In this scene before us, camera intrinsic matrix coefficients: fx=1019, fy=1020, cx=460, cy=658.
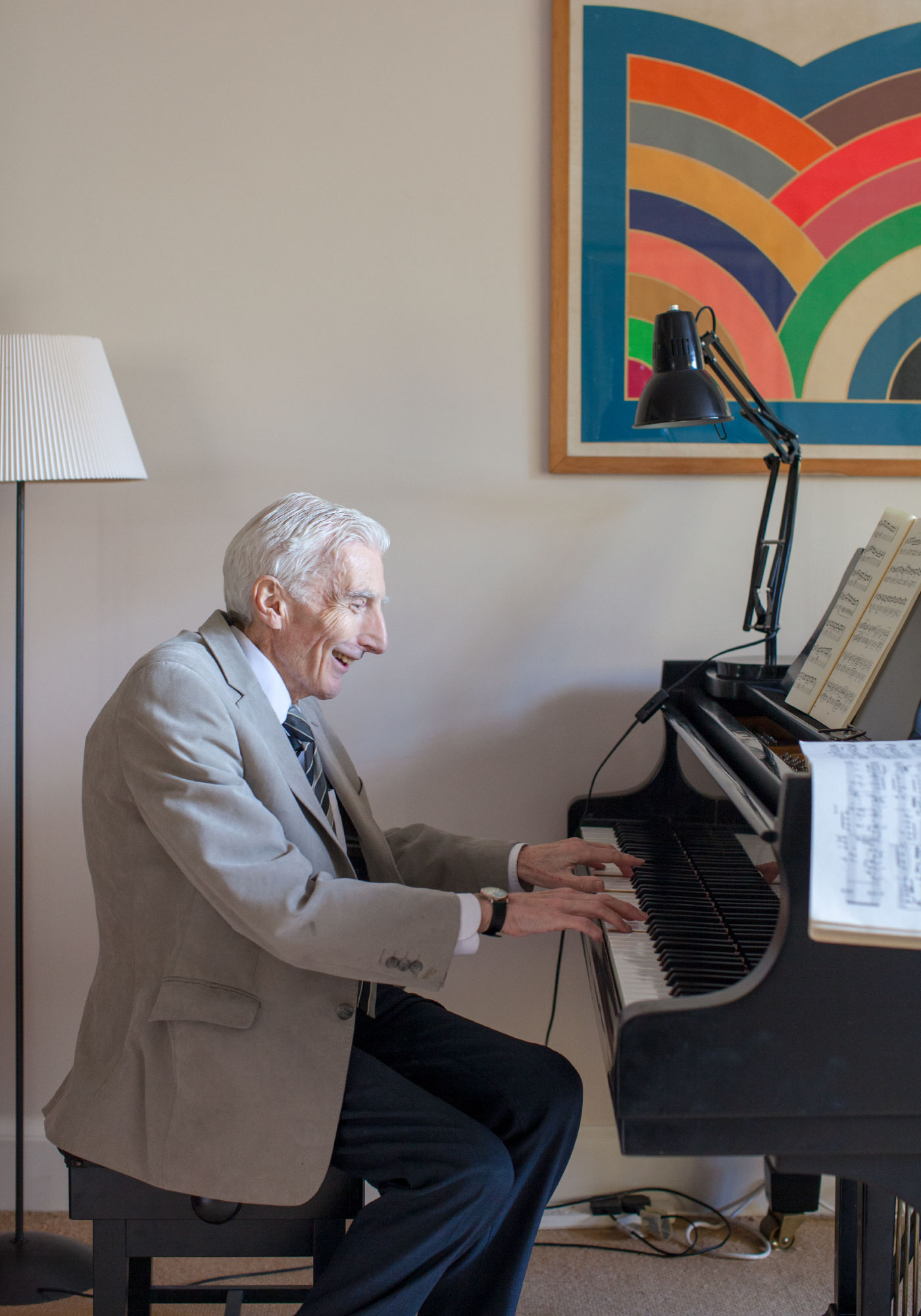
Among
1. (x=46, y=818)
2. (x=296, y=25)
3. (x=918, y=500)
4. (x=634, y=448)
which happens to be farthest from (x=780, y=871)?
(x=296, y=25)

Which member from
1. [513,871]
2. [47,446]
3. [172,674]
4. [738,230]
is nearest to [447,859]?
[513,871]

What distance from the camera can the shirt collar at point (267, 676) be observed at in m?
1.61

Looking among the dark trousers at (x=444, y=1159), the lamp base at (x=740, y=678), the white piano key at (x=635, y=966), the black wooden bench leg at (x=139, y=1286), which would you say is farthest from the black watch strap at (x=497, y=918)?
the black wooden bench leg at (x=139, y=1286)

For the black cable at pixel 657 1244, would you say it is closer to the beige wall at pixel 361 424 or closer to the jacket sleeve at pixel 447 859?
the beige wall at pixel 361 424

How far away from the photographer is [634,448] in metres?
2.14

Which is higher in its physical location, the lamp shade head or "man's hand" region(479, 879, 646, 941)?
the lamp shade head

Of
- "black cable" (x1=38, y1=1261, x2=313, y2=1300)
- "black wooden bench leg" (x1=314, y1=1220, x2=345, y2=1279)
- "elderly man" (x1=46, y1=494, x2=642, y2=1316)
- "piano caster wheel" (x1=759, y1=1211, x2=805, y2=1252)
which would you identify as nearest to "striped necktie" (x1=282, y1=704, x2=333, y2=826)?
"elderly man" (x1=46, y1=494, x2=642, y2=1316)

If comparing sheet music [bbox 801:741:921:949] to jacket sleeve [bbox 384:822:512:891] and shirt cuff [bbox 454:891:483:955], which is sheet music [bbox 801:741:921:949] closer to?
shirt cuff [bbox 454:891:483:955]

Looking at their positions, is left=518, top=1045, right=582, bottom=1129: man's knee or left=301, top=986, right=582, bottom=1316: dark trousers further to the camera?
left=518, top=1045, right=582, bottom=1129: man's knee

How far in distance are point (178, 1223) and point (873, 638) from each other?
4.19 ft

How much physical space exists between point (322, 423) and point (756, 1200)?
1905 millimetres

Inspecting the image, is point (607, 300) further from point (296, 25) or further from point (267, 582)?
point (267, 582)

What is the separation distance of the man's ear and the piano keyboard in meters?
0.67

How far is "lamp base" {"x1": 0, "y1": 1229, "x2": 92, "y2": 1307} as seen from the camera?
1.86 metres
